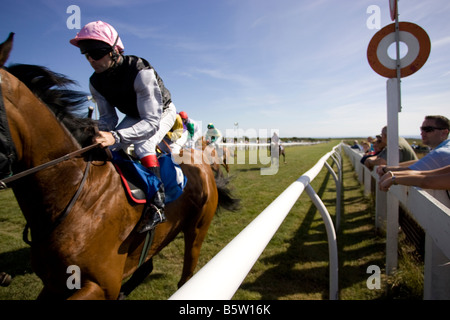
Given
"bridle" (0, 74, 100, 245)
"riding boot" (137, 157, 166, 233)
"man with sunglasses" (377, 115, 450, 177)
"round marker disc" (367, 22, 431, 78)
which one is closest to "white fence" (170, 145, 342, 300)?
"riding boot" (137, 157, 166, 233)

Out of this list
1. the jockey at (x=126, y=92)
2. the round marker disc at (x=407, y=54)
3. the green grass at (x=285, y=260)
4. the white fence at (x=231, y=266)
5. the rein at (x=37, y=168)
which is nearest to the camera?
the white fence at (x=231, y=266)

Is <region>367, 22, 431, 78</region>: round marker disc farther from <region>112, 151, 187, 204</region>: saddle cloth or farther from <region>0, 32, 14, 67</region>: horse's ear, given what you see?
<region>0, 32, 14, 67</region>: horse's ear

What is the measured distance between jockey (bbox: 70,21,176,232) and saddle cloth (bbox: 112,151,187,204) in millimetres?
64

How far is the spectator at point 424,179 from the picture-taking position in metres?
1.47

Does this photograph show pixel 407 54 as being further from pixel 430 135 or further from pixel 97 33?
pixel 97 33

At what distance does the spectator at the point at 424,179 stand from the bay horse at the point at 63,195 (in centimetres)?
187

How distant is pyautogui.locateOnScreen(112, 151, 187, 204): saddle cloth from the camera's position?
1.68 meters

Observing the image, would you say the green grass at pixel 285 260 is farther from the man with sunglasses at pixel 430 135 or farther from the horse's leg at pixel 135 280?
the man with sunglasses at pixel 430 135

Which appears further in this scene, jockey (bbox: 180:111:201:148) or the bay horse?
jockey (bbox: 180:111:201:148)

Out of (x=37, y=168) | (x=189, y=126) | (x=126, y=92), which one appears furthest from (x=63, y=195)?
(x=189, y=126)

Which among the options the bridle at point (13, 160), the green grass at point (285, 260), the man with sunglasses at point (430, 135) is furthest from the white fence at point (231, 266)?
the green grass at point (285, 260)

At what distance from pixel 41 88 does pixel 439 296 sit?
9.10ft

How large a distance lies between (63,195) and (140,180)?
49 cm
